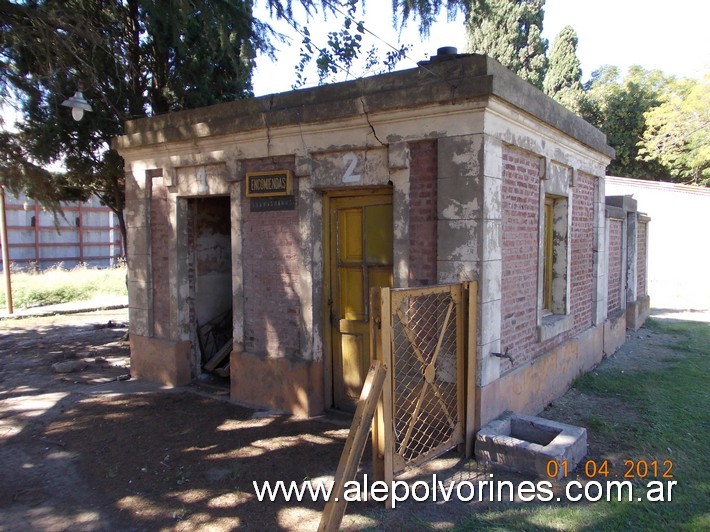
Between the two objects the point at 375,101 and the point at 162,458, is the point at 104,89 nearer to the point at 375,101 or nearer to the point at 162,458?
the point at 375,101

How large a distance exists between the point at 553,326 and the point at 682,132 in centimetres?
1999

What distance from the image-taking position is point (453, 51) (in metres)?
5.10

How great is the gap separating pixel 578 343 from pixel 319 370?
373cm

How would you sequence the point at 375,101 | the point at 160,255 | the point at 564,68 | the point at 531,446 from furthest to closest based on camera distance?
the point at 564,68, the point at 160,255, the point at 375,101, the point at 531,446

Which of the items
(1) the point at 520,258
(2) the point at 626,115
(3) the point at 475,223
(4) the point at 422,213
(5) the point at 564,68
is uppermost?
(5) the point at 564,68

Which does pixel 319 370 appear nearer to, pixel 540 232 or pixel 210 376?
pixel 210 376

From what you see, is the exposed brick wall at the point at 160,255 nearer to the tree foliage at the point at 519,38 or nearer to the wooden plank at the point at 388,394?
the wooden plank at the point at 388,394

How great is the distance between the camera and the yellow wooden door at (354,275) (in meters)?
5.51

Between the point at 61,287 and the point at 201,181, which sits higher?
the point at 201,181

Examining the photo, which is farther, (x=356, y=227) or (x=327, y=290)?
(x=327, y=290)

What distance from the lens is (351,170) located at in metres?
5.37

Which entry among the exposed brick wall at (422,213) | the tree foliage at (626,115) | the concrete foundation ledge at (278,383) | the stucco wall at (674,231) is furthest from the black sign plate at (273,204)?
the tree foliage at (626,115)

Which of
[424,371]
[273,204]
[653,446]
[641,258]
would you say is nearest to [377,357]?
[424,371]

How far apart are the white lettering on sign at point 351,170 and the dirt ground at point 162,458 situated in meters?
2.54
